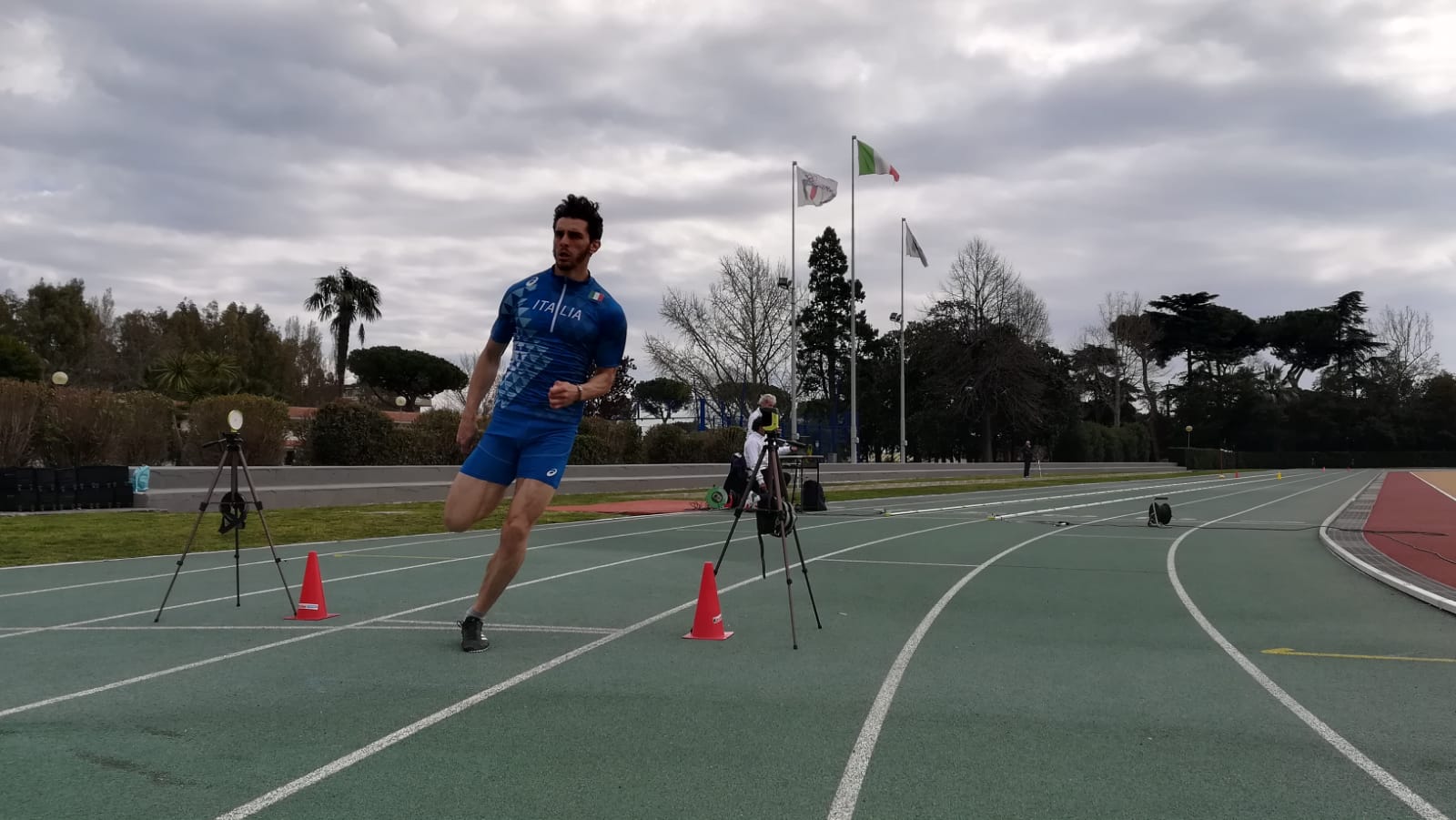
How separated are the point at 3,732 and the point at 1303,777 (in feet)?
16.8

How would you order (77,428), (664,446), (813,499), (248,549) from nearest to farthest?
1. (248,549)
2. (813,499)
3. (77,428)
4. (664,446)

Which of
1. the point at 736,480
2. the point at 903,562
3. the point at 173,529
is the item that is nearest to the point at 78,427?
the point at 173,529

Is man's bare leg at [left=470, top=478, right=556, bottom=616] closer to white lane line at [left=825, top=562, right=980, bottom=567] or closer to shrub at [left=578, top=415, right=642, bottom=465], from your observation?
white lane line at [left=825, top=562, right=980, bottom=567]

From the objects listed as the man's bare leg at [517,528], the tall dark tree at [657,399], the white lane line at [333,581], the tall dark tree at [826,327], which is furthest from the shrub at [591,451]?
the tall dark tree at [657,399]

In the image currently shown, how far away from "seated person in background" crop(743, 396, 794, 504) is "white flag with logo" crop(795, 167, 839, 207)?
2063cm

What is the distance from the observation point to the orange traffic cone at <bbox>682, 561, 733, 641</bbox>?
6.11 meters

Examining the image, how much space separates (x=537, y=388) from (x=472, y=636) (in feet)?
4.91

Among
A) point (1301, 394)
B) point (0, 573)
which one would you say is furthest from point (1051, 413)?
point (0, 573)

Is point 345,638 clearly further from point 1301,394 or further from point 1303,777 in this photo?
point 1301,394

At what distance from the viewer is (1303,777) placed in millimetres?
3643

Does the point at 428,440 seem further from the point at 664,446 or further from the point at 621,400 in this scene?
the point at 621,400

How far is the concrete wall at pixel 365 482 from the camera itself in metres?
17.9

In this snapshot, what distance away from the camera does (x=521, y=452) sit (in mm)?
5520

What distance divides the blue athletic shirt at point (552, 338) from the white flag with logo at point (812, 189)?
103 feet
